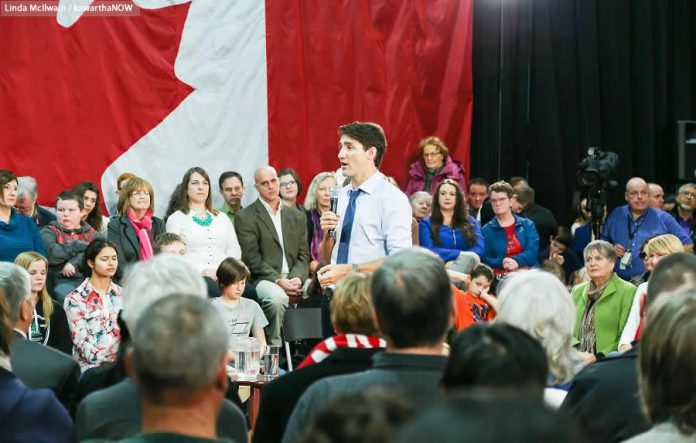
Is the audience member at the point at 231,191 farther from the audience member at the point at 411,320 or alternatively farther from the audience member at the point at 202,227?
the audience member at the point at 411,320

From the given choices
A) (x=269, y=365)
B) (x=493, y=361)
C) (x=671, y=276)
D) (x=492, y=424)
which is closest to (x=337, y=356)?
(x=493, y=361)

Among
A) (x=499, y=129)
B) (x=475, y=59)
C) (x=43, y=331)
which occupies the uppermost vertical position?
(x=475, y=59)

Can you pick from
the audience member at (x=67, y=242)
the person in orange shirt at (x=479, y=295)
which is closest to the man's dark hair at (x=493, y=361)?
the person in orange shirt at (x=479, y=295)

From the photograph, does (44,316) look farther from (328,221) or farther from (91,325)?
(328,221)

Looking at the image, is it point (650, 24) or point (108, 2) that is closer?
point (108, 2)

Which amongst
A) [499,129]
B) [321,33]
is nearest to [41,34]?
[321,33]

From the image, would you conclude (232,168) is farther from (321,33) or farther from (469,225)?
(469,225)

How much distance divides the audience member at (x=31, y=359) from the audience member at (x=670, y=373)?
1918 mm

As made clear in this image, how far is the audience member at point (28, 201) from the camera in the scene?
7.71m

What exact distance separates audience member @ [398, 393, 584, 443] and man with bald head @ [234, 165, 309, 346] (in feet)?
22.2

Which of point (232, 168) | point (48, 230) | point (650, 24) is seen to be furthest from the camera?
point (650, 24)

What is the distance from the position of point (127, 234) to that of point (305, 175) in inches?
79.2

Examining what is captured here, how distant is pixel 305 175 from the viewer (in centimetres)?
897

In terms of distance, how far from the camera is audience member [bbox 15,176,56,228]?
771 cm
